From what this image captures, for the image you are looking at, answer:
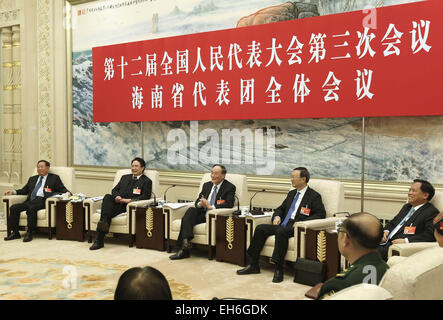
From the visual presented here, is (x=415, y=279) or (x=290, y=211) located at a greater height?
(x=415, y=279)

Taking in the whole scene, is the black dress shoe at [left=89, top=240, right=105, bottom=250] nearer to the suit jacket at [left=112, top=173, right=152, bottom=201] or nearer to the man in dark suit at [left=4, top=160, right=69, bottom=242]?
the suit jacket at [left=112, top=173, right=152, bottom=201]

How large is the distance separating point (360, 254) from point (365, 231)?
110 mm

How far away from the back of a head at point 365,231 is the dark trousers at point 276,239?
9.27ft

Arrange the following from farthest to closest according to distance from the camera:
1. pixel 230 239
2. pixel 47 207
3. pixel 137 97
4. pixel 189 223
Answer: pixel 137 97
pixel 47 207
pixel 189 223
pixel 230 239

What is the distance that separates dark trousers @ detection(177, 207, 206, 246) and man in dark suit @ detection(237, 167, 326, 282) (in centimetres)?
90

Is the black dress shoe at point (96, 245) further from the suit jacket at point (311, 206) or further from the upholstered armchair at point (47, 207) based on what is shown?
the suit jacket at point (311, 206)

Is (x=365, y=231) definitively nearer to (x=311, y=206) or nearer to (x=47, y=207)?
(x=311, y=206)

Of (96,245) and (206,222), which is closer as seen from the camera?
(206,222)

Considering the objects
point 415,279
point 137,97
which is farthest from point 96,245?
point 415,279

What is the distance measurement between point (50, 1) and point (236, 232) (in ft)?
19.6

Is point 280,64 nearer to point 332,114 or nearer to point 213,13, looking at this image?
point 332,114

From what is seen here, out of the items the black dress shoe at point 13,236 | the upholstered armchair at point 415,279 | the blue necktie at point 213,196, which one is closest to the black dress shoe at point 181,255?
the blue necktie at point 213,196

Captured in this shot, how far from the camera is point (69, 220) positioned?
6.95m

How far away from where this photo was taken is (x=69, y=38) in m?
8.88
